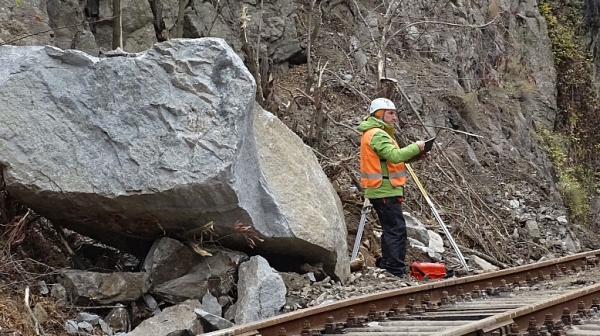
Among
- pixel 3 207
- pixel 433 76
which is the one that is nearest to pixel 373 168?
pixel 3 207

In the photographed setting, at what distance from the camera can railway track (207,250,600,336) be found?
5293mm

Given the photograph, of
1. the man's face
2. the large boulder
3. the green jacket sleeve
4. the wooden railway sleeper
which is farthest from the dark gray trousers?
the wooden railway sleeper

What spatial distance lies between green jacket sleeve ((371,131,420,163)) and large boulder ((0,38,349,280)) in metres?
1.61

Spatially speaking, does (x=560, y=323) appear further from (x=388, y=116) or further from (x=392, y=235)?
(x=388, y=116)

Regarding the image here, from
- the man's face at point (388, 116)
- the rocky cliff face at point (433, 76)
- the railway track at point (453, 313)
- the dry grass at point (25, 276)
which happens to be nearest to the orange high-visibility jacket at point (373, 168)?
the man's face at point (388, 116)

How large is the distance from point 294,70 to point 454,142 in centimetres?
340

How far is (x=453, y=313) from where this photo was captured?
6336mm

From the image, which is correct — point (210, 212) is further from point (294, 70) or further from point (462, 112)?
point (462, 112)

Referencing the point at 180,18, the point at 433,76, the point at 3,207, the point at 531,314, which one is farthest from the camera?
the point at 433,76

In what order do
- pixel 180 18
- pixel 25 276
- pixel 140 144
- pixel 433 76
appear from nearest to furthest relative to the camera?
pixel 25 276 → pixel 140 144 → pixel 180 18 → pixel 433 76

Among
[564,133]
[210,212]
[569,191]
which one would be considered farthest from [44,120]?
[564,133]

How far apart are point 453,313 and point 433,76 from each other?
433 inches

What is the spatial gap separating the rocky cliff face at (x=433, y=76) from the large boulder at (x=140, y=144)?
3.32 metres

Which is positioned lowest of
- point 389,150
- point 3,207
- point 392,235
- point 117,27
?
point 392,235
